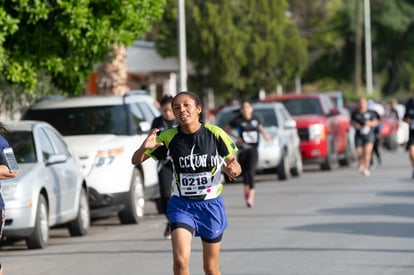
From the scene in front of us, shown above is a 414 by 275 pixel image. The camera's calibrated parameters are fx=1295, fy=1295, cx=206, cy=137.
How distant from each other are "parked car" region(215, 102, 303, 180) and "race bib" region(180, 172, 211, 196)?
16873 millimetres

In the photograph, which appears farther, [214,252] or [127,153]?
[127,153]

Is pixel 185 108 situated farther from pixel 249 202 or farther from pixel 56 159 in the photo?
pixel 249 202

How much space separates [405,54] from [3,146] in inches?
2709

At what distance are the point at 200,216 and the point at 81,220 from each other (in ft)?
23.6

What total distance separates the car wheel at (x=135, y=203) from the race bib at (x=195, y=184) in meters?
8.06

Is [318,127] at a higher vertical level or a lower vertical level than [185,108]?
lower

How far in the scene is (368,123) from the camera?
28.3 m

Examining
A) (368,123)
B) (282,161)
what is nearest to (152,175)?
(282,161)

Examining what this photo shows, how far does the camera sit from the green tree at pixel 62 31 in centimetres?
1841

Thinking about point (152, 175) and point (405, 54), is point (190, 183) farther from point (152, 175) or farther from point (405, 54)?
point (405, 54)

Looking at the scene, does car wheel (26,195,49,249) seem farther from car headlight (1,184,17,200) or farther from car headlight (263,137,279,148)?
car headlight (263,137,279,148)

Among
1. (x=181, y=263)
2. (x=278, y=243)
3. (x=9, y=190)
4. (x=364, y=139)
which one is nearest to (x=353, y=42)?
(x=364, y=139)

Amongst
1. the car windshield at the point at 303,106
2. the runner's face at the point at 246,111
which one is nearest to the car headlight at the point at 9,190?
the runner's face at the point at 246,111

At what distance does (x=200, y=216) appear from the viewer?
378 inches
